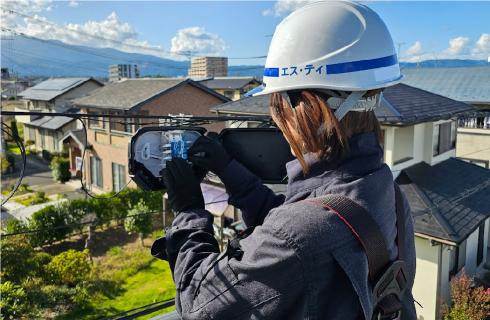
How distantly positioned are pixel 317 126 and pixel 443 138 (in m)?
11.6

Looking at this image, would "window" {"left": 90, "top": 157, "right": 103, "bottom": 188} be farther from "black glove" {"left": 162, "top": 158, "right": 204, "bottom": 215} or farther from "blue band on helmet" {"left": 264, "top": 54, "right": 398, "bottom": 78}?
"blue band on helmet" {"left": 264, "top": 54, "right": 398, "bottom": 78}

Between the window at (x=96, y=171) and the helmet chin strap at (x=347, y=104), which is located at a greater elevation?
the helmet chin strap at (x=347, y=104)

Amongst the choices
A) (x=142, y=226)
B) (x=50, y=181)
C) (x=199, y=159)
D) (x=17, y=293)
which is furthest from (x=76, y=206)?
(x=199, y=159)

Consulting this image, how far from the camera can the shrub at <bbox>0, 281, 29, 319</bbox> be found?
8648 millimetres

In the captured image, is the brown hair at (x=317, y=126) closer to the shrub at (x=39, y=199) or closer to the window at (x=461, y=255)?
the window at (x=461, y=255)

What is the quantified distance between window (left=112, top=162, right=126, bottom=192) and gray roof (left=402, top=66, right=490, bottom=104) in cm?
1183

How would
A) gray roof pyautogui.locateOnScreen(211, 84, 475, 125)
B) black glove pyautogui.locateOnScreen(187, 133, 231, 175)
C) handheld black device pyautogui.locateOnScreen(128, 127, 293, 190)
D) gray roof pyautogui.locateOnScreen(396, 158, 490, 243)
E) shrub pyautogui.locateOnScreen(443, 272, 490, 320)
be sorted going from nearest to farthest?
black glove pyautogui.locateOnScreen(187, 133, 231, 175), handheld black device pyautogui.locateOnScreen(128, 127, 293, 190), shrub pyautogui.locateOnScreen(443, 272, 490, 320), gray roof pyautogui.locateOnScreen(396, 158, 490, 243), gray roof pyautogui.locateOnScreen(211, 84, 475, 125)

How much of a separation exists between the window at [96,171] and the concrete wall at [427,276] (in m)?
15.1

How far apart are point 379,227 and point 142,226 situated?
1277 centimetres

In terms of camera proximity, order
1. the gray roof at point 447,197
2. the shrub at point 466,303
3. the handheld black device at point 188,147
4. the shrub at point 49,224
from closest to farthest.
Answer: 1. the handheld black device at point 188,147
2. the shrub at point 466,303
3. the gray roof at point 447,197
4. the shrub at point 49,224

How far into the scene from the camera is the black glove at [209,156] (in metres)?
1.79

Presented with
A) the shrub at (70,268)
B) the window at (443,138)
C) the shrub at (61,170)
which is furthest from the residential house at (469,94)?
the shrub at (61,170)

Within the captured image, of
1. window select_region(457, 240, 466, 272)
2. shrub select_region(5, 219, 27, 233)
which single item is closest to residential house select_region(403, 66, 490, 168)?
window select_region(457, 240, 466, 272)

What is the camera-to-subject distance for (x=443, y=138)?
38.6ft
